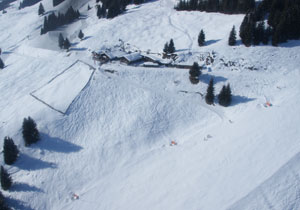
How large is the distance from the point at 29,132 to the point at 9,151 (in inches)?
171

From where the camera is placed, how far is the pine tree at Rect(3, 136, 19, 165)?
3616 centimetres

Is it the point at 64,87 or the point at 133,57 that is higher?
the point at 133,57

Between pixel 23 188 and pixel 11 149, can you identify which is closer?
pixel 23 188

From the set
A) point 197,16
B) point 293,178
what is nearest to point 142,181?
point 293,178

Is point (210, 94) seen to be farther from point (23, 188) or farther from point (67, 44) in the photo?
point (67, 44)

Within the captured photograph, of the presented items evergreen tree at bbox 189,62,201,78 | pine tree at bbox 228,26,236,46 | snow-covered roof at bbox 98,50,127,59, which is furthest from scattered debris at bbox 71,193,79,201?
pine tree at bbox 228,26,236,46

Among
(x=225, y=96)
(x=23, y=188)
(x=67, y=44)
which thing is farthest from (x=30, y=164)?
(x=67, y=44)

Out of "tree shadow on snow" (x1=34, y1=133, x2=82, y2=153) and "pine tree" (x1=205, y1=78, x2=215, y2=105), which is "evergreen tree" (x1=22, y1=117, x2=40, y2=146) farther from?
"pine tree" (x1=205, y1=78, x2=215, y2=105)

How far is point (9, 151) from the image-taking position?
119 feet

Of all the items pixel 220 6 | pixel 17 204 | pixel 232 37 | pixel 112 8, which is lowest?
pixel 17 204

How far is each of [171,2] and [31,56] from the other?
6259 cm

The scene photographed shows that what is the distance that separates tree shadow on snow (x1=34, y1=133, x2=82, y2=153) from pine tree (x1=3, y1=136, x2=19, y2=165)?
3670mm

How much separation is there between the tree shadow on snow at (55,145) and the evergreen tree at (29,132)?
120 cm

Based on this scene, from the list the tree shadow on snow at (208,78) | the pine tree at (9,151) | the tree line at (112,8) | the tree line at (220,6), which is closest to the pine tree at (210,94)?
the tree shadow on snow at (208,78)
